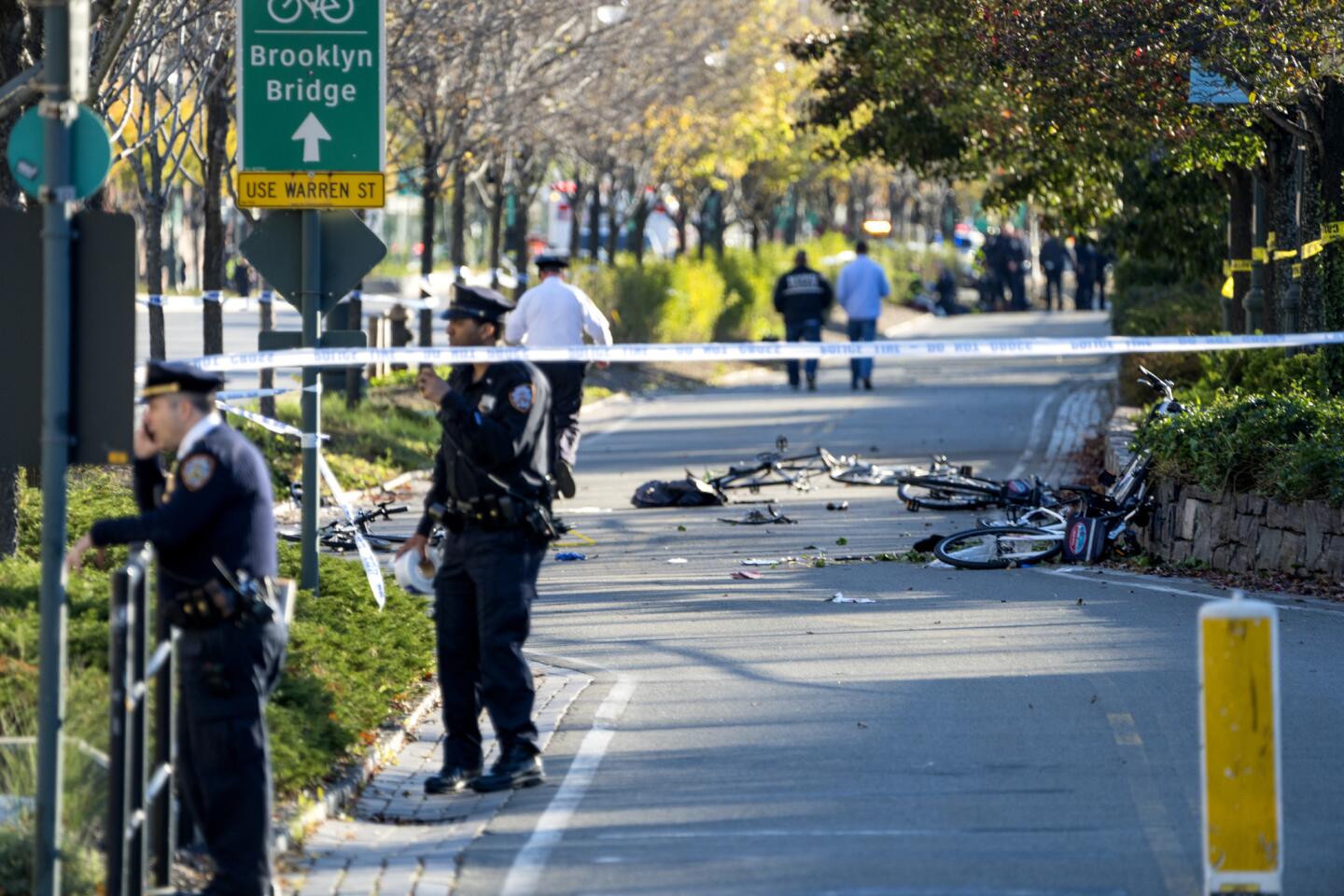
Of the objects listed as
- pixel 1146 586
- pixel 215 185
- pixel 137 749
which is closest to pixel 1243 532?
pixel 1146 586

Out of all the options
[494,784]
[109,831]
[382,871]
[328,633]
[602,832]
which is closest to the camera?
[109,831]

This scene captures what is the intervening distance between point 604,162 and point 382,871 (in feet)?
91.7

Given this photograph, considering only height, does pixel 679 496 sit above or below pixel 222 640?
below

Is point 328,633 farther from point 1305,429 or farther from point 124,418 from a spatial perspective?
point 1305,429

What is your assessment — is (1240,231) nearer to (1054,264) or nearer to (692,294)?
(692,294)

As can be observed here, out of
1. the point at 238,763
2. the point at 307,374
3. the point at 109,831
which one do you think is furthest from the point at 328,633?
the point at 109,831

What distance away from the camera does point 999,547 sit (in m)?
13.0

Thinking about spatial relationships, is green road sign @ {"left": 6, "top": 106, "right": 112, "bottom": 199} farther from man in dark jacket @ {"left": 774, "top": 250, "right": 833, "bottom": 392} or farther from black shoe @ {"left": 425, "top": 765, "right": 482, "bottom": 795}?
man in dark jacket @ {"left": 774, "top": 250, "right": 833, "bottom": 392}

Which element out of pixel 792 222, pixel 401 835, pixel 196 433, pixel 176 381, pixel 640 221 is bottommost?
pixel 401 835

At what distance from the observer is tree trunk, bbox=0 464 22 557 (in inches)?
389

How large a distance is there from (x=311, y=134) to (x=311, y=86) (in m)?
0.24

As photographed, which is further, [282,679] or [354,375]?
[354,375]

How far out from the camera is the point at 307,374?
10.4 meters

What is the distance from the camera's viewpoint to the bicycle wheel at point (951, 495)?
49.8 feet
